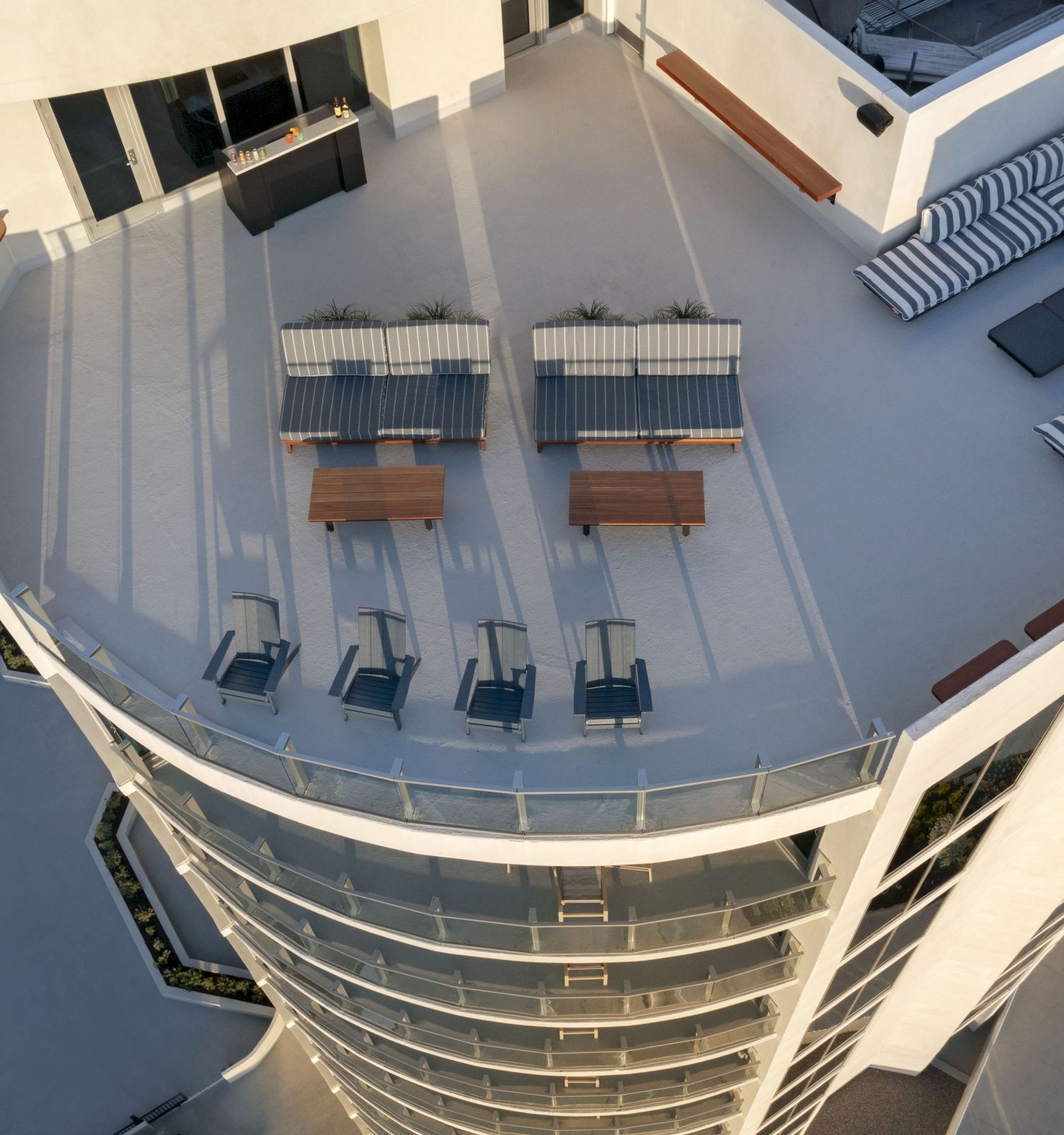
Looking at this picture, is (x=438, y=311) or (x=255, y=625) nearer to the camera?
(x=255, y=625)

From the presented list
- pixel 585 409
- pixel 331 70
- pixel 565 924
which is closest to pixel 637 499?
pixel 585 409

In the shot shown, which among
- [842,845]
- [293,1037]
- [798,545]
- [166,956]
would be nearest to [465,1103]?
[293,1037]

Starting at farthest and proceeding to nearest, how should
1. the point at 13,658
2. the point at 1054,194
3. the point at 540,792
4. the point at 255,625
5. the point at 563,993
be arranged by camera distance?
the point at 13,658, the point at 1054,194, the point at 563,993, the point at 255,625, the point at 540,792

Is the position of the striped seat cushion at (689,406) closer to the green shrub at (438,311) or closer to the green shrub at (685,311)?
the green shrub at (685,311)

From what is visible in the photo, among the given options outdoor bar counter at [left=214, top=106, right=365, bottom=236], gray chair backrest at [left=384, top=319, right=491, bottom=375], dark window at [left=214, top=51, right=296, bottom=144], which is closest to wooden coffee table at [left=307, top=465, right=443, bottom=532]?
gray chair backrest at [left=384, top=319, right=491, bottom=375]

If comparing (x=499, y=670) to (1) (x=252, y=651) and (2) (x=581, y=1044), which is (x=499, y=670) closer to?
(1) (x=252, y=651)

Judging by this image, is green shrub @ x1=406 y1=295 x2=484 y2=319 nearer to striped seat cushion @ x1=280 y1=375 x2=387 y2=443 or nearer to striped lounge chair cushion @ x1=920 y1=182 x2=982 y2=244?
striped seat cushion @ x1=280 y1=375 x2=387 y2=443

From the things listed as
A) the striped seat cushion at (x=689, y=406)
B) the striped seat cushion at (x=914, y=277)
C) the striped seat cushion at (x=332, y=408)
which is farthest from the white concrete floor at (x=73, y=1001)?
the striped seat cushion at (x=914, y=277)
